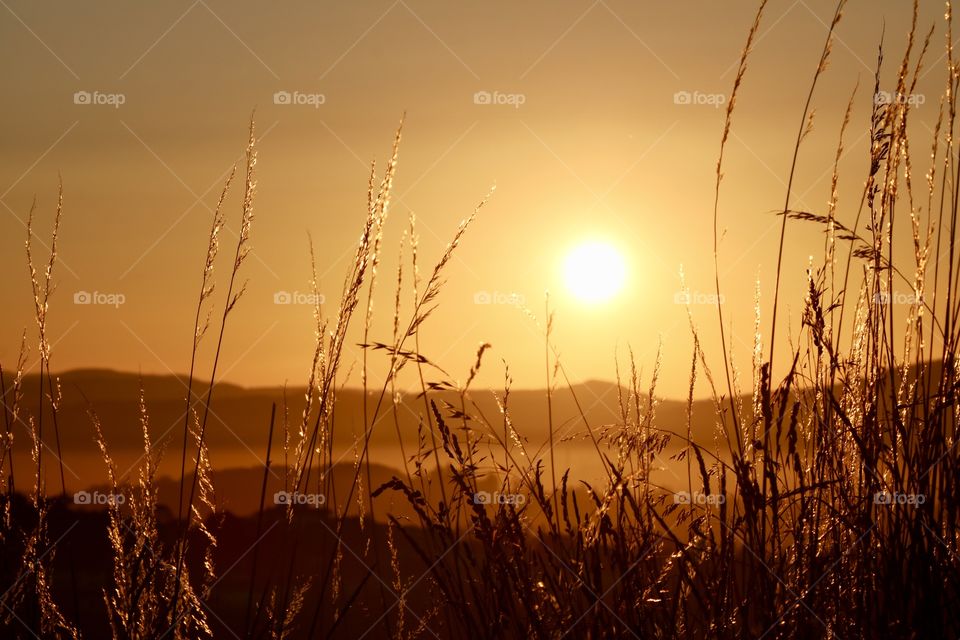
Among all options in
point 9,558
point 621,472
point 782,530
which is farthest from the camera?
point 9,558

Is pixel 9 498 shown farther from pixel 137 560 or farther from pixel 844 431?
pixel 844 431

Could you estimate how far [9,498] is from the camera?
251 cm

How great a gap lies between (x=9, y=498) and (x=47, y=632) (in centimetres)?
41

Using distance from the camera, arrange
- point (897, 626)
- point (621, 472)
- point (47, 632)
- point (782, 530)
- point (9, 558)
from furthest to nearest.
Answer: point (9, 558) → point (47, 632) → point (782, 530) → point (621, 472) → point (897, 626)

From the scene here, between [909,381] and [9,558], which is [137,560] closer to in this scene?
[9,558]

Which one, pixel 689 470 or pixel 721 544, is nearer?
pixel 721 544

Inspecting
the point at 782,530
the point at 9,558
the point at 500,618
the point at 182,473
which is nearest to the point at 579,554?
the point at 500,618

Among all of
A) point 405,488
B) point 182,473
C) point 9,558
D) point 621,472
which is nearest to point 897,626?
point 621,472

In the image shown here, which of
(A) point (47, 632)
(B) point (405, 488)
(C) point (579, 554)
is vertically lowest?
(A) point (47, 632)

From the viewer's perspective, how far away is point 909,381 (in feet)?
7.11

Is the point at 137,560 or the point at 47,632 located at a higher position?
the point at 137,560
